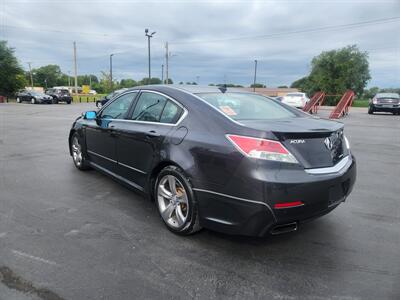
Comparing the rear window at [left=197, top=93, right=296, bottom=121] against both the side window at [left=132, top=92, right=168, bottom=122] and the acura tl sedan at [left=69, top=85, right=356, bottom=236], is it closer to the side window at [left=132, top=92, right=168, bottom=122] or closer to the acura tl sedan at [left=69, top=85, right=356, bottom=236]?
the acura tl sedan at [left=69, top=85, right=356, bottom=236]

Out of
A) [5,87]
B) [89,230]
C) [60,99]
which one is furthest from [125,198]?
[5,87]

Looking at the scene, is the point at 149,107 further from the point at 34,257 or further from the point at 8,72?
the point at 8,72

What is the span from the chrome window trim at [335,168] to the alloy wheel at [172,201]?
4.04 feet

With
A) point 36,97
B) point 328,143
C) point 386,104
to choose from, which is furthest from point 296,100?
point 36,97

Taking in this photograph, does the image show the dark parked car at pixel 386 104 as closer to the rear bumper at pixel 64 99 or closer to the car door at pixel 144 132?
the car door at pixel 144 132

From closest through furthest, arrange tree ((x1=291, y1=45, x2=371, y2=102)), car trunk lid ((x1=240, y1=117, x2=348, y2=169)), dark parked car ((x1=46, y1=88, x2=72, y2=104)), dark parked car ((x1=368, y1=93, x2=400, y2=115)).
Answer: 1. car trunk lid ((x1=240, y1=117, x2=348, y2=169))
2. dark parked car ((x1=368, y1=93, x2=400, y2=115))
3. dark parked car ((x1=46, y1=88, x2=72, y2=104))
4. tree ((x1=291, y1=45, x2=371, y2=102))

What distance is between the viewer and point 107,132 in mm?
4605

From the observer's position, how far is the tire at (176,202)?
3.16 m

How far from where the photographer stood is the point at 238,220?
2.80m

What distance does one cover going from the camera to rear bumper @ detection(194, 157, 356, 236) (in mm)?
2641

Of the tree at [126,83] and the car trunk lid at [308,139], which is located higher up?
the tree at [126,83]

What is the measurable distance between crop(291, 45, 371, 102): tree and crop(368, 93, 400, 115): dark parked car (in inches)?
1696

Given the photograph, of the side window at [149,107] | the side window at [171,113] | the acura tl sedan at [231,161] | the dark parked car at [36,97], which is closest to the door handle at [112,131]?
the acura tl sedan at [231,161]

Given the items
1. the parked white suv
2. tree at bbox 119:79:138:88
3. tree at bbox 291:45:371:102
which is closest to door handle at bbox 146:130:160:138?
the parked white suv
